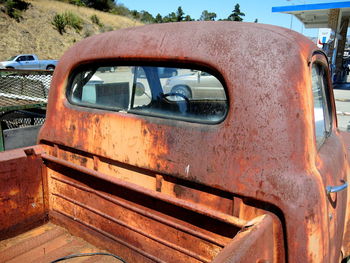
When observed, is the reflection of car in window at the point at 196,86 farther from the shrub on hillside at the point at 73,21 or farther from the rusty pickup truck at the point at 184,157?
the shrub on hillside at the point at 73,21

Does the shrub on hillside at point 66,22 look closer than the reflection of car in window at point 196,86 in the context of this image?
No

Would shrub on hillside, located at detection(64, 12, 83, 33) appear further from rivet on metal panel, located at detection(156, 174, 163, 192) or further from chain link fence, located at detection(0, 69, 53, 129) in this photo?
rivet on metal panel, located at detection(156, 174, 163, 192)

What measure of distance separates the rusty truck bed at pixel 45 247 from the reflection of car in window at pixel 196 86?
→ 3.68 ft

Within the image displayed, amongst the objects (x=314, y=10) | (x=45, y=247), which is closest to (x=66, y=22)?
(x=314, y=10)

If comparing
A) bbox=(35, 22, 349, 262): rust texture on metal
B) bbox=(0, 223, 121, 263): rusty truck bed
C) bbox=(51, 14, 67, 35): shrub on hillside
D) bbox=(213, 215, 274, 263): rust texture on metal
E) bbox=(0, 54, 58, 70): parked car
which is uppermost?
bbox=(51, 14, 67, 35): shrub on hillside

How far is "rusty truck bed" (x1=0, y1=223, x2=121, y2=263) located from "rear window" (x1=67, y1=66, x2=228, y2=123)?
93 centimetres

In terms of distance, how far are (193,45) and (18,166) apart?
1420mm

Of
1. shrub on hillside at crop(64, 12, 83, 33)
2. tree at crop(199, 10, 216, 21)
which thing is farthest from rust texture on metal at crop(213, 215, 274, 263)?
tree at crop(199, 10, 216, 21)

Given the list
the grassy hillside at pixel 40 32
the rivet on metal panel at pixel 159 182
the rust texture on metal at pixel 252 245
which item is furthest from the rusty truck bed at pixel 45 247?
the grassy hillside at pixel 40 32

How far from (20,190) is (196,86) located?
1.38m

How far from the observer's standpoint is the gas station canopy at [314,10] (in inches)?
629

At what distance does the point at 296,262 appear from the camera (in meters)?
1.29

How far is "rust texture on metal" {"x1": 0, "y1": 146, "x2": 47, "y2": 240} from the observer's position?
2070mm

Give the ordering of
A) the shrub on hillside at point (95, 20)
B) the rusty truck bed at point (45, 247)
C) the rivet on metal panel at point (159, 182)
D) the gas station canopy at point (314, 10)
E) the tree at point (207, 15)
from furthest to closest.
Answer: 1. the tree at point (207, 15)
2. the shrub on hillside at point (95, 20)
3. the gas station canopy at point (314, 10)
4. the rusty truck bed at point (45, 247)
5. the rivet on metal panel at point (159, 182)
